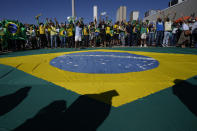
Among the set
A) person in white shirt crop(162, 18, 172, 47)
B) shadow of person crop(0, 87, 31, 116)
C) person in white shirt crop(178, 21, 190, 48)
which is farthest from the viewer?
person in white shirt crop(162, 18, 172, 47)

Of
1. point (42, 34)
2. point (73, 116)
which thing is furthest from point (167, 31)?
point (73, 116)

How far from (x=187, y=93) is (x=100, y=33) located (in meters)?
10.7

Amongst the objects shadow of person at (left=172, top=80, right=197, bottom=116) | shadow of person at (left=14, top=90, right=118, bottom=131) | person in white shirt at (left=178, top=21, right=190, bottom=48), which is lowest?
shadow of person at (left=14, top=90, right=118, bottom=131)

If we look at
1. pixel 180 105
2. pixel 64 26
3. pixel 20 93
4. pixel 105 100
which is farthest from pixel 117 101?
pixel 64 26

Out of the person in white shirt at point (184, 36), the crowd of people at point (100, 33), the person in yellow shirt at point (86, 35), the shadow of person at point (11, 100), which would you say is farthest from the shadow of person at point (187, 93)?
the person in yellow shirt at point (86, 35)

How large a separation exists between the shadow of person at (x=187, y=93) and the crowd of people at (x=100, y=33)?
8423mm

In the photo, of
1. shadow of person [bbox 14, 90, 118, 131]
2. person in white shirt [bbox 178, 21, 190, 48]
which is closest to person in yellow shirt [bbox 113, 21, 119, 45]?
person in white shirt [bbox 178, 21, 190, 48]

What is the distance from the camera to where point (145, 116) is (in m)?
1.82

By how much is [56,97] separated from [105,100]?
93cm

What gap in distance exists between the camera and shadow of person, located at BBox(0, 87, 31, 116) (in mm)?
2037

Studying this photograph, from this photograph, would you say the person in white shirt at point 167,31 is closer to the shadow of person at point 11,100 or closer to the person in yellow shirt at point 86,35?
the person in yellow shirt at point 86,35

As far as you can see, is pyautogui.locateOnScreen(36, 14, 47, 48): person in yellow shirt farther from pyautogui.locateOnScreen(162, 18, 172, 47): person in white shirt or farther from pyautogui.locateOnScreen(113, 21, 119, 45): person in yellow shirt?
pyautogui.locateOnScreen(162, 18, 172, 47): person in white shirt

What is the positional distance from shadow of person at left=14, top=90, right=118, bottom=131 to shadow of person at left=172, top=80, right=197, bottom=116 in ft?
4.27

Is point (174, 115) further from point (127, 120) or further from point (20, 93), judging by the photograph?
point (20, 93)
